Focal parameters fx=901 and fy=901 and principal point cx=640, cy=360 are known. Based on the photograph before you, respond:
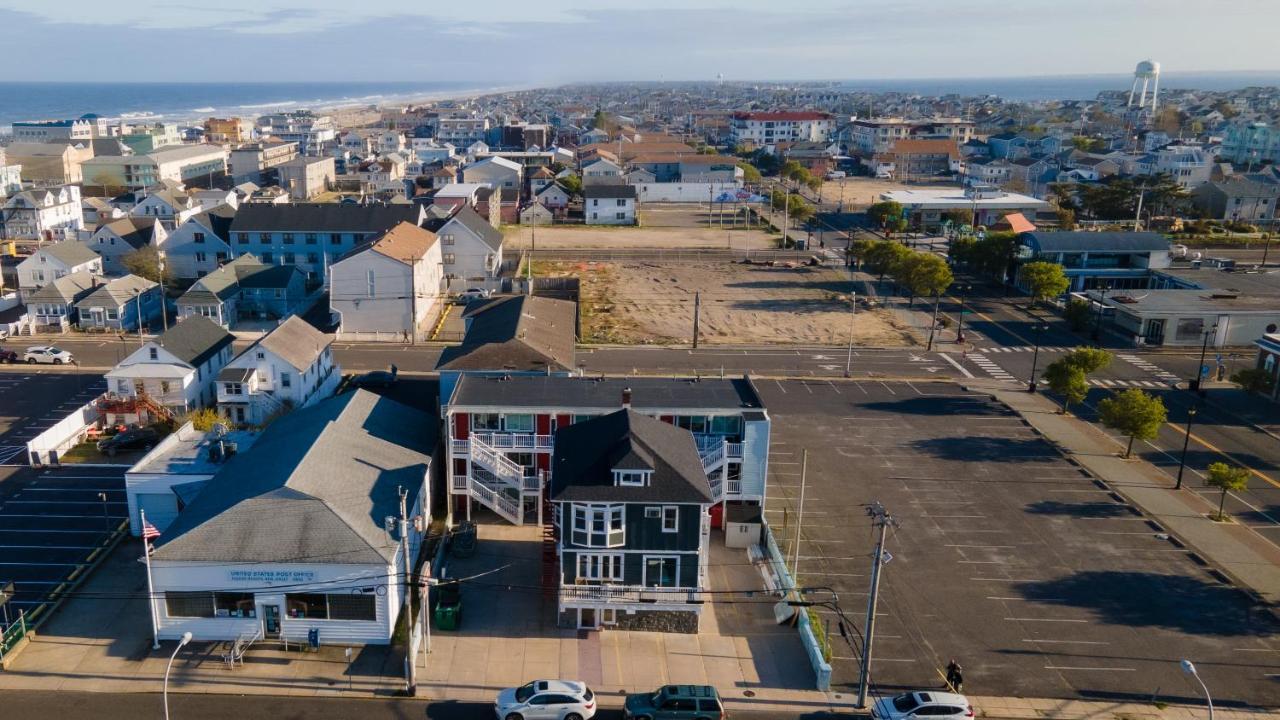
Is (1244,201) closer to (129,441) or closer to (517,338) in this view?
(517,338)

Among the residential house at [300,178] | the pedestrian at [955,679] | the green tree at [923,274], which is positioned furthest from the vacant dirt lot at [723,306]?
the residential house at [300,178]

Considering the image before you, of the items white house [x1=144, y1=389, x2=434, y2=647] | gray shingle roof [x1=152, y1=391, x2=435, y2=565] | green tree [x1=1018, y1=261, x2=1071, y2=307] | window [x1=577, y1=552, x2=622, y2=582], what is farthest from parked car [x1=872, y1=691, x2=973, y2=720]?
green tree [x1=1018, y1=261, x2=1071, y2=307]

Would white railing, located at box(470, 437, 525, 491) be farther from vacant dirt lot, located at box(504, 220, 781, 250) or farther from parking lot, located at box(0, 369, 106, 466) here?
vacant dirt lot, located at box(504, 220, 781, 250)

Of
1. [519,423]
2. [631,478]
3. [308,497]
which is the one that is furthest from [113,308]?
[631,478]

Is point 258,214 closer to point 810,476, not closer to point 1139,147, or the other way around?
point 810,476

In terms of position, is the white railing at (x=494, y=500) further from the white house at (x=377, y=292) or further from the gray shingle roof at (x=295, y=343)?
the white house at (x=377, y=292)
